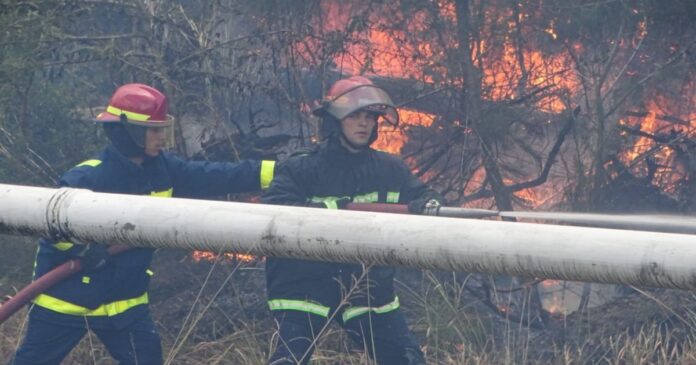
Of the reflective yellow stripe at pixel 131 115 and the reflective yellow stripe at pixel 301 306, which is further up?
the reflective yellow stripe at pixel 131 115

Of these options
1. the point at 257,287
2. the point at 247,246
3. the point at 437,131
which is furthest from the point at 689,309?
the point at 247,246

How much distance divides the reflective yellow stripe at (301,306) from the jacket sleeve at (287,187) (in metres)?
0.48

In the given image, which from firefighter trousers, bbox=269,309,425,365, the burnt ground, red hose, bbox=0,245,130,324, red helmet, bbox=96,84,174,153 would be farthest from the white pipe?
the burnt ground

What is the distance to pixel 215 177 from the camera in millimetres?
4609

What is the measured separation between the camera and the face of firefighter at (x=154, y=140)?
431 centimetres

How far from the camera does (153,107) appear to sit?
14.3ft

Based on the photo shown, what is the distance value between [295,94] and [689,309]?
10.3ft

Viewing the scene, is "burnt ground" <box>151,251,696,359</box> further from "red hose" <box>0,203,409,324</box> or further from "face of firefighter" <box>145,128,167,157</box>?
"face of firefighter" <box>145,128,167,157</box>

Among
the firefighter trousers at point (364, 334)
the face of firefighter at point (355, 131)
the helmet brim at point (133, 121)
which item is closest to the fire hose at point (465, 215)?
the face of firefighter at point (355, 131)

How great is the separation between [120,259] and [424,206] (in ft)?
4.86

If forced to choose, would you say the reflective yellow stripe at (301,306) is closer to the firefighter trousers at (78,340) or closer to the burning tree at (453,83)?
the firefighter trousers at (78,340)

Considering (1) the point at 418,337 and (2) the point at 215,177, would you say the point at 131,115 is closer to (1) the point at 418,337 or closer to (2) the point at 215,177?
(2) the point at 215,177

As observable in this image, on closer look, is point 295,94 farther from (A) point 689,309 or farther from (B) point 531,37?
(A) point 689,309

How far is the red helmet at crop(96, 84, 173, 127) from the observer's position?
4.30m
